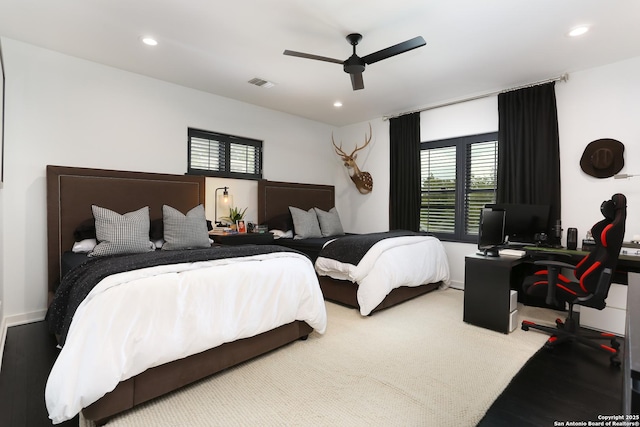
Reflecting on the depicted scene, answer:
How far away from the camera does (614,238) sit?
2.40 metres

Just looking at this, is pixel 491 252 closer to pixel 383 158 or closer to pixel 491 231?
pixel 491 231

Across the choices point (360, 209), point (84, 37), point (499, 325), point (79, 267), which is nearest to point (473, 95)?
point (360, 209)

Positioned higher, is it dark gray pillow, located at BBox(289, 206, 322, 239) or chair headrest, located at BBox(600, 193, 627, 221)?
chair headrest, located at BBox(600, 193, 627, 221)

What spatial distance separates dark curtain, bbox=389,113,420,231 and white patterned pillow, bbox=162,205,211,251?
312 centimetres

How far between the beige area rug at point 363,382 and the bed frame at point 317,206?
50 cm

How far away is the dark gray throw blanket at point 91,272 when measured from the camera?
1.91 metres

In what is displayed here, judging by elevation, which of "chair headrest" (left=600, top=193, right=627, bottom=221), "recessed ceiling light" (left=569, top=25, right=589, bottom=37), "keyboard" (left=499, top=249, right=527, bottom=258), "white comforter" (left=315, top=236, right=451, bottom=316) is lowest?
"white comforter" (left=315, top=236, right=451, bottom=316)

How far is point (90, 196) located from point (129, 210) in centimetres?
39

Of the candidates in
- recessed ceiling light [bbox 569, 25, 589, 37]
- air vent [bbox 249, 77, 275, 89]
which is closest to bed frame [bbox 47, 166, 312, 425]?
air vent [bbox 249, 77, 275, 89]

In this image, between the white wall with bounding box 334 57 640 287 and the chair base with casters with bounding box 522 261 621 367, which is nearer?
the chair base with casters with bounding box 522 261 621 367

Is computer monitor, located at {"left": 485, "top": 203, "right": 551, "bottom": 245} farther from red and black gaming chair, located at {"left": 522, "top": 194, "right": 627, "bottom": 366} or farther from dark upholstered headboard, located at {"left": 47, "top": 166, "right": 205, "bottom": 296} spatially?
dark upholstered headboard, located at {"left": 47, "top": 166, "right": 205, "bottom": 296}

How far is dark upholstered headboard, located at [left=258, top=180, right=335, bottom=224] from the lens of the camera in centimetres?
512

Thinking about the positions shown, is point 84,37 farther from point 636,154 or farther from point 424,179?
point 636,154

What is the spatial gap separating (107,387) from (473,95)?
5.02 metres
